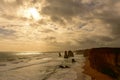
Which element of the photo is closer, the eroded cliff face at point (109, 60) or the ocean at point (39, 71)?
the eroded cliff face at point (109, 60)

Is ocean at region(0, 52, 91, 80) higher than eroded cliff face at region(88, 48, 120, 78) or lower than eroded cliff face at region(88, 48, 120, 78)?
lower

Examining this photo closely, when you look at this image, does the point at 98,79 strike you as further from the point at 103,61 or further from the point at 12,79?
the point at 12,79

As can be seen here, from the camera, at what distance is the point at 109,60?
24.2 metres

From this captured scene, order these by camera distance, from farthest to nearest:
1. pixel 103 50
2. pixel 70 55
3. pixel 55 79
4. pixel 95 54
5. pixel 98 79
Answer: pixel 70 55, pixel 95 54, pixel 103 50, pixel 55 79, pixel 98 79

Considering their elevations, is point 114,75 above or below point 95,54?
below

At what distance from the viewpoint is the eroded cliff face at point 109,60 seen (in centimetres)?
2149


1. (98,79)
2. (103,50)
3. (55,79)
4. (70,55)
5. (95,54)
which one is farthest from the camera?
(70,55)

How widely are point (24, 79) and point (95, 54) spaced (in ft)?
43.5

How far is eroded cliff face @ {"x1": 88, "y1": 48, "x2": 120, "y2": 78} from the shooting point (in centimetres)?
2149

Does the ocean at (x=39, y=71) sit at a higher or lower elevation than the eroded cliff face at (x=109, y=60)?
lower

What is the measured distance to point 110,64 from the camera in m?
23.4

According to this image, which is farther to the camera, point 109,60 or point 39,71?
point 39,71

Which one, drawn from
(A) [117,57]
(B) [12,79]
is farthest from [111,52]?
(B) [12,79]

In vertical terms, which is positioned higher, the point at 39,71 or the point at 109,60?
the point at 109,60
